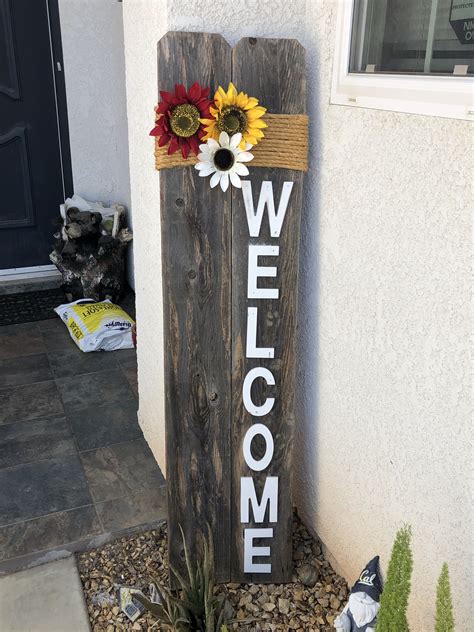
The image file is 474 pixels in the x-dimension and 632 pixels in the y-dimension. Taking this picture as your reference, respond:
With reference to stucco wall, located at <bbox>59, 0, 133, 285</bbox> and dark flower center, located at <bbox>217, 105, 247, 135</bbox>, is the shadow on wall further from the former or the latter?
stucco wall, located at <bbox>59, 0, 133, 285</bbox>

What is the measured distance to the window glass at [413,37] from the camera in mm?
1387

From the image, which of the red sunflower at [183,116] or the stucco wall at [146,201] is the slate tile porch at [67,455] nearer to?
the stucco wall at [146,201]

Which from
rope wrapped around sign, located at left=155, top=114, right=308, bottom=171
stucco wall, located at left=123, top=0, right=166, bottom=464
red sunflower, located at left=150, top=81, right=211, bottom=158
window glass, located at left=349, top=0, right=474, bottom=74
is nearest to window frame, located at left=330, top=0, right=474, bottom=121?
window glass, located at left=349, top=0, right=474, bottom=74

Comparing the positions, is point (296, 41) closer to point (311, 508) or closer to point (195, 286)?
point (195, 286)

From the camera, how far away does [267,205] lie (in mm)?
1821

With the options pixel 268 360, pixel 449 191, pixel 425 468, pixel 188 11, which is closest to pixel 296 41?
pixel 188 11

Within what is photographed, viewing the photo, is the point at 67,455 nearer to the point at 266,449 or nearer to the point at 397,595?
the point at 266,449

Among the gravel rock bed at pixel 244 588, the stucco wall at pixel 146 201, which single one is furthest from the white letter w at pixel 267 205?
the gravel rock bed at pixel 244 588

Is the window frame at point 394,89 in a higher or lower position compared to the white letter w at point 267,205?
higher

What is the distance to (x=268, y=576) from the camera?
208 centimetres

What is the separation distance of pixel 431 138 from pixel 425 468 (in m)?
0.80

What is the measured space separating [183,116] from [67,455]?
64.6 inches

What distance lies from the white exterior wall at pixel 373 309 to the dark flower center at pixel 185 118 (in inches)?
11.5

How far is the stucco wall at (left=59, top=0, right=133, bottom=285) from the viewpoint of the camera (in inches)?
169
